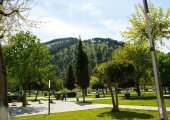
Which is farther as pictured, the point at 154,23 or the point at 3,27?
the point at 154,23

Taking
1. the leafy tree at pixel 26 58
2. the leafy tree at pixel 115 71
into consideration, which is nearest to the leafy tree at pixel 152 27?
the leafy tree at pixel 115 71

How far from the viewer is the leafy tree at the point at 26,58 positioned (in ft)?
127

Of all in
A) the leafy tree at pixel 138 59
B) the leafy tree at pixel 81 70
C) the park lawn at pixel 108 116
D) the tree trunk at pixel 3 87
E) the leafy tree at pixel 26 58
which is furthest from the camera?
the leafy tree at pixel 138 59

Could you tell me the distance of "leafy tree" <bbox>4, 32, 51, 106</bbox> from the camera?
127 ft

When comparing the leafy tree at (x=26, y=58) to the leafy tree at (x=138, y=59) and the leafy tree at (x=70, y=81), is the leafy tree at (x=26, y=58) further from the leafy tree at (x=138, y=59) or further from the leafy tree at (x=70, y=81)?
the leafy tree at (x=70, y=81)

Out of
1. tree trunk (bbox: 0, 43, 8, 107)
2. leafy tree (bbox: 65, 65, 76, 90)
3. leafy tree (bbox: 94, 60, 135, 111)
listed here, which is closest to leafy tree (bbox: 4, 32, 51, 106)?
leafy tree (bbox: 94, 60, 135, 111)

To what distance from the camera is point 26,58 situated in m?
39.4

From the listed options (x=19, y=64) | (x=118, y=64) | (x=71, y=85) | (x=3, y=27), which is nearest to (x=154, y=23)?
(x=118, y=64)

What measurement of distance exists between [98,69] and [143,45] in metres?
6.74

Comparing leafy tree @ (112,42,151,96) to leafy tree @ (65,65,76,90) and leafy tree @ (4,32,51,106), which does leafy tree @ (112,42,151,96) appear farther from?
leafy tree @ (65,65,76,90)

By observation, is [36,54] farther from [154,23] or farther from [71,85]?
[71,85]

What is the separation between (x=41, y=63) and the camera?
41.2m

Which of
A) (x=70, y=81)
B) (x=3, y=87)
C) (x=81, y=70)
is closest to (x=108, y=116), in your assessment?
(x=3, y=87)

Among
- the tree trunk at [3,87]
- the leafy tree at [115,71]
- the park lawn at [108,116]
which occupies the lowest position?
the park lawn at [108,116]
